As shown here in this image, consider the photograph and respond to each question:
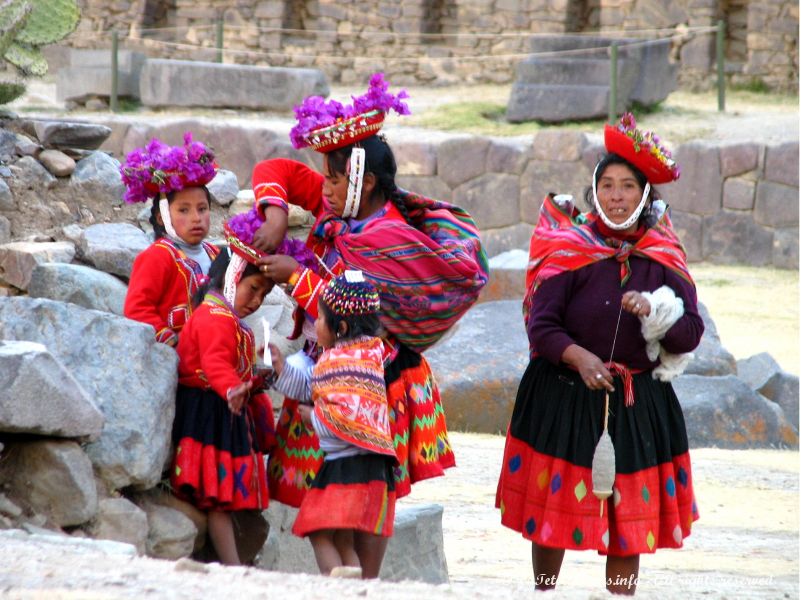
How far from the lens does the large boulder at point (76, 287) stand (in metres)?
4.71

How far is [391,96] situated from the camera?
4.10 metres

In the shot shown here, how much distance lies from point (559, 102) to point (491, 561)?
11.7 m

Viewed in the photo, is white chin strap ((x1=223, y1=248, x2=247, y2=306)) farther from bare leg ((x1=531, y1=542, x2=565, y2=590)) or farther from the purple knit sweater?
bare leg ((x1=531, y1=542, x2=565, y2=590))

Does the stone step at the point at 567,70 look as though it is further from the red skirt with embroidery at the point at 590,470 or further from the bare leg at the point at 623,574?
the bare leg at the point at 623,574

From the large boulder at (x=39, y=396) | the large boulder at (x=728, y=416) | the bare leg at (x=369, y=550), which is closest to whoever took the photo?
the large boulder at (x=39, y=396)

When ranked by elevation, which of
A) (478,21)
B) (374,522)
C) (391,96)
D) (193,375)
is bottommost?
(374,522)

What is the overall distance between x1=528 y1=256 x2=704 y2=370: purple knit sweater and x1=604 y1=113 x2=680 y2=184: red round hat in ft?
0.97

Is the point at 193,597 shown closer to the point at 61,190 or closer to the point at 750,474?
the point at 61,190

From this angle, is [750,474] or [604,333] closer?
[604,333]

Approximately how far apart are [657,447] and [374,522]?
100cm

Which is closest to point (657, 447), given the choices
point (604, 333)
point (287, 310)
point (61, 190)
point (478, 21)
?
point (604, 333)

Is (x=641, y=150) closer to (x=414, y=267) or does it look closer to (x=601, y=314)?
(x=601, y=314)

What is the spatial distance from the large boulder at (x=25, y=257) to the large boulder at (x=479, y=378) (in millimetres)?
3411

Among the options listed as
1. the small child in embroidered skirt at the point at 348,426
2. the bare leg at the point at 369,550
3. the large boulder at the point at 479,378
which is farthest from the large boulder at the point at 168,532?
the large boulder at the point at 479,378
